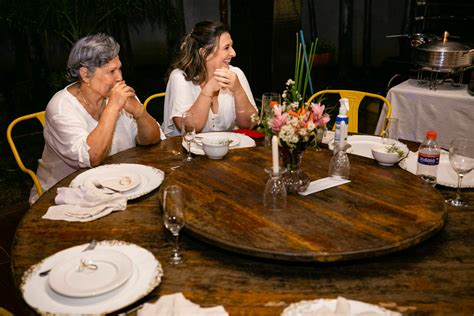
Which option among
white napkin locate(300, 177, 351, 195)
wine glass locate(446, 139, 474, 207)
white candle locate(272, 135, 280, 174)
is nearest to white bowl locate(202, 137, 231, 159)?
white napkin locate(300, 177, 351, 195)

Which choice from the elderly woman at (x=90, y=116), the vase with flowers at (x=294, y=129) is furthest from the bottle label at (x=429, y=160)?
the elderly woman at (x=90, y=116)

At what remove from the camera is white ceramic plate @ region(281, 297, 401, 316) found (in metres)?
1.11

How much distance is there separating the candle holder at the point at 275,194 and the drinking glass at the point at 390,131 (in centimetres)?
83

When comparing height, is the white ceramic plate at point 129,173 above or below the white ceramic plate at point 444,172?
above

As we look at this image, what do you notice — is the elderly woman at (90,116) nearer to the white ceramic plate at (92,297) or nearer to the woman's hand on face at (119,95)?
the woman's hand on face at (119,95)

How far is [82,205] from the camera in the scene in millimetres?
1729

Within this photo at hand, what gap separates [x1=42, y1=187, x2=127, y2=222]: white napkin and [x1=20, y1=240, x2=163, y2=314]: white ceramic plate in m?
0.26

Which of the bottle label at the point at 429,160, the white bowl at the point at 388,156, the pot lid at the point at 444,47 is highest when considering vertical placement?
the pot lid at the point at 444,47

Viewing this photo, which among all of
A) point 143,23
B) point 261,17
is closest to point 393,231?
point 261,17

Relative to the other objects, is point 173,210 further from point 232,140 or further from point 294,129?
point 232,140

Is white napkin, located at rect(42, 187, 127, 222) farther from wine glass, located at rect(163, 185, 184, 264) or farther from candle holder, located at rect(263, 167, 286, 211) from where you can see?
candle holder, located at rect(263, 167, 286, 211)

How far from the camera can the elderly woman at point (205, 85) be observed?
9.28 feet

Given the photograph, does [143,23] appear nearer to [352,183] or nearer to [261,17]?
[261,17]

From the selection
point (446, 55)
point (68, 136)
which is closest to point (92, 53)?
point (68, 136)
